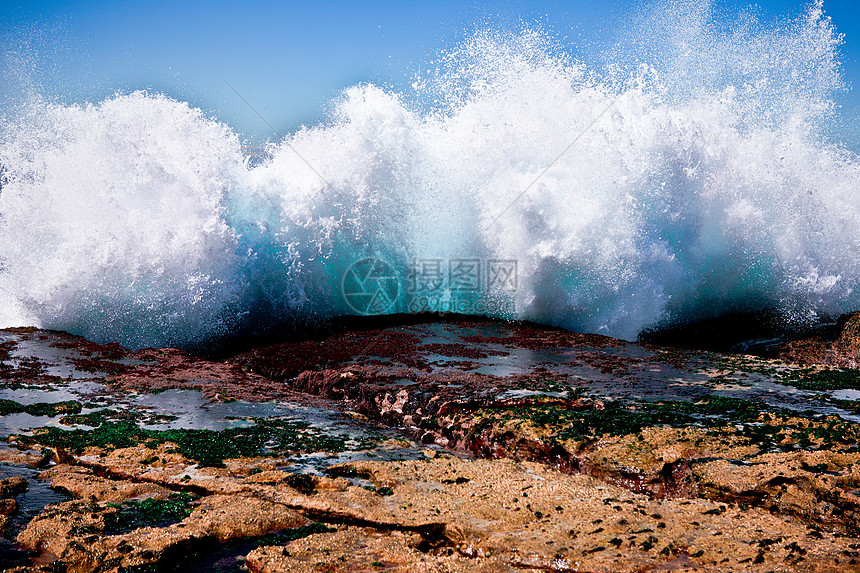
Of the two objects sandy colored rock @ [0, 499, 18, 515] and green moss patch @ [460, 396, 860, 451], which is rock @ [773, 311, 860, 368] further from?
sandy colored rock @ [0, 499, 18, 515]

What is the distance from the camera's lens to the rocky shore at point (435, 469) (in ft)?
12.5

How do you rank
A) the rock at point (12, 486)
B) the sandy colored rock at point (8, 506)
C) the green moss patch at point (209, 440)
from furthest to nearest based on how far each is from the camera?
the green moss patch at point (209, 440) < the rock at point (12, 486) < the sandy colored rock at point (8, 506)

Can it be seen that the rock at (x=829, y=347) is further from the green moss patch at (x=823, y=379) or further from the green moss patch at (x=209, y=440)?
the green moss patch at (x=209, y=440)

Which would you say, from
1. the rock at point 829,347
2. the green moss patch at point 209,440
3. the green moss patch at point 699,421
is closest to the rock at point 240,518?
the green moss patch at point 209,440

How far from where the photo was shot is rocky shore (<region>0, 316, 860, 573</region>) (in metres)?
3.81

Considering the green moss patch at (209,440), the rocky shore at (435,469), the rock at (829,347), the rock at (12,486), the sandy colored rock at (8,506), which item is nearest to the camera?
the rocky shore at (435,469)

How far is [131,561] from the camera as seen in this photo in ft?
11.7

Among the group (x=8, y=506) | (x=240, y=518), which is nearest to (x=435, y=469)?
(x=240, y=518)

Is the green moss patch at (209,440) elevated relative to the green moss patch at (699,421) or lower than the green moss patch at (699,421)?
lower

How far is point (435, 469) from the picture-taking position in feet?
18.6

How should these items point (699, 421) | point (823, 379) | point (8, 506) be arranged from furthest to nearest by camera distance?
point (823, 379) < point (699, 421) < point (8, 506)

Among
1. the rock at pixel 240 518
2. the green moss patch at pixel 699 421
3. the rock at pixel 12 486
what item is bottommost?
the rock at pixel 240 518

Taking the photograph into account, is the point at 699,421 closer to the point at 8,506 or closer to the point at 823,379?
the point at 823,379

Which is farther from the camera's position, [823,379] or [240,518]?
[823,379]
